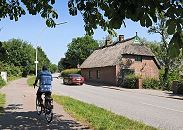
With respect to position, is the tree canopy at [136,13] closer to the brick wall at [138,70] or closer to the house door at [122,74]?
the house door at [122,74]

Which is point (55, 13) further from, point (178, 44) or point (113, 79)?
point (113, 79)

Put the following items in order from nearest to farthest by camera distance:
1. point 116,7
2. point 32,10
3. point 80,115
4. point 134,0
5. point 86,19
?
1. point 134,0
2. point 116,7
3. point 86,19
4. point 32,10
5. point 80,115

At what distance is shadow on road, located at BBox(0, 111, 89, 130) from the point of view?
1055 cm

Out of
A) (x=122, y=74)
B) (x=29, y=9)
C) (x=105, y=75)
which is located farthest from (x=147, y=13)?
(x=105, y=75)

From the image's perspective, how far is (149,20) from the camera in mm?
4363

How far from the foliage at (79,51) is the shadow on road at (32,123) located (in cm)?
9556

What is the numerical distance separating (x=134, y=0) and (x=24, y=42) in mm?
85847

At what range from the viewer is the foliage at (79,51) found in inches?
4309

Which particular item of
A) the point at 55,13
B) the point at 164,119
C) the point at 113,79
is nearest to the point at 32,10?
the point at 55,13

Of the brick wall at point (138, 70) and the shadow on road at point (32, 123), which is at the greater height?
the brick wall at point (138, 70)

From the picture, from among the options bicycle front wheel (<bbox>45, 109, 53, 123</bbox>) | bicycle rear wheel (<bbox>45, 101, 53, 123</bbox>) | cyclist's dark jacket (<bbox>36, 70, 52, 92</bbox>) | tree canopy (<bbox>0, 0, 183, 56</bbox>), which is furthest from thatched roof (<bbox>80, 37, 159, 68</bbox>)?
tree canopy (<bbox>0, 0, 183, 56</bbox>)

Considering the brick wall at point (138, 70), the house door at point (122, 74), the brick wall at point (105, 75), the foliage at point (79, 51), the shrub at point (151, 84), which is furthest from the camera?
the foliage at point (79, 51)

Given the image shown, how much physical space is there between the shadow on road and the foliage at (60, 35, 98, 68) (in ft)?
314

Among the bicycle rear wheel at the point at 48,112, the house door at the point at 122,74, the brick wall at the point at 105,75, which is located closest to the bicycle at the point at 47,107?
the bicycle rear wheel at the point at 48,112
